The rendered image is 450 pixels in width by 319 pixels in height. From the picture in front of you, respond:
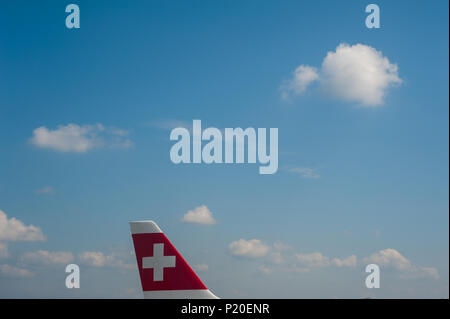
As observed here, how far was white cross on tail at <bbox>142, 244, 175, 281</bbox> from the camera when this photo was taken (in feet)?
86.4

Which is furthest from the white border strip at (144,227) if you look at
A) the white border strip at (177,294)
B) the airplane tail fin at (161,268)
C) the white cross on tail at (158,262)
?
the white border strip at (177,294)

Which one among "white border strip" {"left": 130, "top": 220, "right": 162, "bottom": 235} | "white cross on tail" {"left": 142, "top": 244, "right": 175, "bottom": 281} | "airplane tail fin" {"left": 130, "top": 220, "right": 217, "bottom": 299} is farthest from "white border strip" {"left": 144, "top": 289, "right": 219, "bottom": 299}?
"white border strip" {"left": 130, "top": 220, "right": 162, "bottom": 235}

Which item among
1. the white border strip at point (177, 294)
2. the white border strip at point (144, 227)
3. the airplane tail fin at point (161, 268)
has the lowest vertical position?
the white border strip at point (177, 294)

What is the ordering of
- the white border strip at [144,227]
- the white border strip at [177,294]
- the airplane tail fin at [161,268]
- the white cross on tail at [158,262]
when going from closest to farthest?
the white border strip at [177,294]
the airplane tail fin at [161,268]
the white cross on tail at [158,262]
the white border strip at [144,227]

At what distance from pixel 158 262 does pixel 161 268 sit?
393 millimetres

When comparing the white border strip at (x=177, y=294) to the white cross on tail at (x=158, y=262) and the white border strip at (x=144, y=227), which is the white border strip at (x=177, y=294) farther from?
the white border strip at (x=144, y=227)

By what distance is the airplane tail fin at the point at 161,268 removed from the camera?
26125 mm

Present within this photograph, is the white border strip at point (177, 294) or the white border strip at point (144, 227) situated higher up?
the white border strip at point (144, 227)

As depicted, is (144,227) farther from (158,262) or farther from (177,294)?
(177,294)

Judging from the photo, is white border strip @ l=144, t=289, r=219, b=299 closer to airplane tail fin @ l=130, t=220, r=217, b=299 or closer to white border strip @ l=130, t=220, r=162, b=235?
airplane tail fin @ l=130, t=220, r=217, b=299

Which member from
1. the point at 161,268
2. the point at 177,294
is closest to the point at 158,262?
the point at 161,268

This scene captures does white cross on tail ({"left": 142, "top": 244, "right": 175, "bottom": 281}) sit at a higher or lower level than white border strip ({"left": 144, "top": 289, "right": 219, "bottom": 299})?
higher
